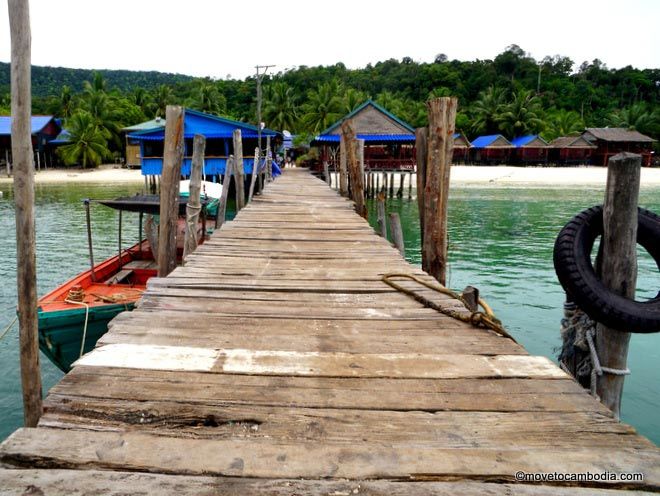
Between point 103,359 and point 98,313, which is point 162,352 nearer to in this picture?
point 103,359

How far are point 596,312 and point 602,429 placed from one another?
1252 millimetres

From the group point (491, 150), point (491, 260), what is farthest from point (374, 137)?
point (491, 150)

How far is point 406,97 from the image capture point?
6631 centimetres

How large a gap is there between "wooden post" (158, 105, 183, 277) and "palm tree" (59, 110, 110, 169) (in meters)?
A: 44.0

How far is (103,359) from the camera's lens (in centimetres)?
273

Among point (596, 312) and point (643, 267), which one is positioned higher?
point (596, 312)

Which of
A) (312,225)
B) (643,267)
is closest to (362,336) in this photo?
(312,225)

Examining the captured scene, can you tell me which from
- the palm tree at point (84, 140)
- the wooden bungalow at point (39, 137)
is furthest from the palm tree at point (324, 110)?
the wooden bungalow at point (39, 137)

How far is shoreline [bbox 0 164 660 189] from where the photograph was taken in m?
40.8

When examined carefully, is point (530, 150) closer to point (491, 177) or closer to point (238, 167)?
point (491, 177)

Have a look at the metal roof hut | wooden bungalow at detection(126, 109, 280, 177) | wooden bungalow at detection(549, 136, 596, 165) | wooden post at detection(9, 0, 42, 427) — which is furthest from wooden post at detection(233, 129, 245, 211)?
wooden bungalow at detection(549, 136, 596, 165)

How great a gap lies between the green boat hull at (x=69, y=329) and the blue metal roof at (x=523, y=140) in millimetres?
51964

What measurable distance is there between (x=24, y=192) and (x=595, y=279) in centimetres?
361

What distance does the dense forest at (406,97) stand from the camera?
47250 mm
